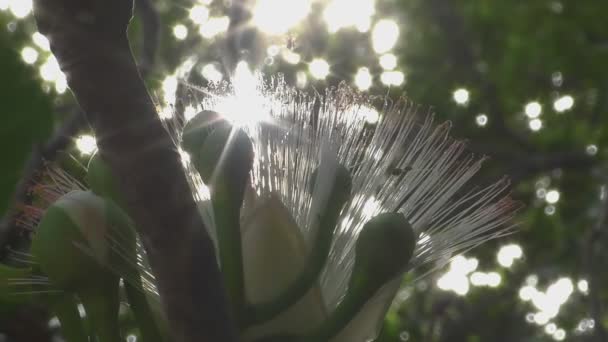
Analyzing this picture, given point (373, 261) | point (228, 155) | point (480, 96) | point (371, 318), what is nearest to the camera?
point (228, 155)

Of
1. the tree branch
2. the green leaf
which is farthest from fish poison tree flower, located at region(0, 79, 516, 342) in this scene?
the tree branch

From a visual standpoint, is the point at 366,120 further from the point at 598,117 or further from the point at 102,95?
the point at 598,117

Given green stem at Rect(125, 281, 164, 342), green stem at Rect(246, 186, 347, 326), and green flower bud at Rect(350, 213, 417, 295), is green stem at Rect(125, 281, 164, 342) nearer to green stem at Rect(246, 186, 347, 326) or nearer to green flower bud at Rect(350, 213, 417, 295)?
green stem at Rect(246, 186, 347, 326)

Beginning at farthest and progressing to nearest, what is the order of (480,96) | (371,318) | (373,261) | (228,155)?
(480,96) < (371,318) < (373,261) < (228,155)

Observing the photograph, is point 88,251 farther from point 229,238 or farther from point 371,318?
point 371,318

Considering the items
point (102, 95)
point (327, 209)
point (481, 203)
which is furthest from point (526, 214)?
point (102, 95)

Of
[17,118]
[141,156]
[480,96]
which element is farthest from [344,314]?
[480,96]

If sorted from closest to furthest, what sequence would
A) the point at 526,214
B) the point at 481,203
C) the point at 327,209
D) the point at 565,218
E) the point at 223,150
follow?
the point at 223,150, the point at 327,209, the point at 481,203, the point at 526,214, the point at 565,218

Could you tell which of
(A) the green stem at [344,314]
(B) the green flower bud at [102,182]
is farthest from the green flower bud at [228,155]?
(A) the green stem at [344,314]
